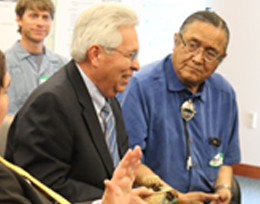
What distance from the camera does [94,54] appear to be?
5.85 ft

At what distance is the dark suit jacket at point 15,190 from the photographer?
117cm

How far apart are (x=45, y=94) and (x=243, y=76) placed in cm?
333

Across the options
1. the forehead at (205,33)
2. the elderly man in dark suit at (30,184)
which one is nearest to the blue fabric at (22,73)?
the forehead at (205,33)

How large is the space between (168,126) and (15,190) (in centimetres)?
104

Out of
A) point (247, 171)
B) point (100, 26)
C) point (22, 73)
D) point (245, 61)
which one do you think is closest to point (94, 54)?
point (100, 26)

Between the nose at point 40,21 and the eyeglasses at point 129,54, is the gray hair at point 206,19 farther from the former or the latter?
the nose at point 40,21

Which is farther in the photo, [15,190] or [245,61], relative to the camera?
[245,61]

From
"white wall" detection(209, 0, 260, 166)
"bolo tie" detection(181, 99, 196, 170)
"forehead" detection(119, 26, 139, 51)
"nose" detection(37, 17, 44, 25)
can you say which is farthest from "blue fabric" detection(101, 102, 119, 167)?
"white wall" detection(209, 0, 260, 166)

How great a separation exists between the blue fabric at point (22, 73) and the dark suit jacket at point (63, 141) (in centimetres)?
134

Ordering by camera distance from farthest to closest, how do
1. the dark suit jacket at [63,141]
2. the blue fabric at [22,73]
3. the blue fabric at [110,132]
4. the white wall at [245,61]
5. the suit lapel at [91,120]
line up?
1. the white wall at [245,61]
2. the blue fabric at [22,73]
3. the blue fabric at [110,132]
4. the suit lapel at [91,120]
5. the dark suit jacket at [63,141]

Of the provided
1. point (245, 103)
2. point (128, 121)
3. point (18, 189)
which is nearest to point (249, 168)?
point (245, 103)

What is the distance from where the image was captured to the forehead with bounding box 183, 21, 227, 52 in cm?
208

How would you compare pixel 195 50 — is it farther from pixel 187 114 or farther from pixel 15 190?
pixel 15 190

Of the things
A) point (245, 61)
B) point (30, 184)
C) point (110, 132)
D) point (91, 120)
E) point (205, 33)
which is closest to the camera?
point (30, 184)
